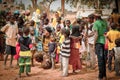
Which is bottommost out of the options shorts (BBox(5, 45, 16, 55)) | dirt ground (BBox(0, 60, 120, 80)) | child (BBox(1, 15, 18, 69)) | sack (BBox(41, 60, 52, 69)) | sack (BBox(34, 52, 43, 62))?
dirt ground (BBox(0, 60, 120, 80))

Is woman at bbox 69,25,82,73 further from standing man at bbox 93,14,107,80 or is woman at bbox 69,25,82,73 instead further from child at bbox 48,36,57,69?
standing man at bbox 93,14,107,80

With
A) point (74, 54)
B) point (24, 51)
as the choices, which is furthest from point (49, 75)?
point (24, 51)

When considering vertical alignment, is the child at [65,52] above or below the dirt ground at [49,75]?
above

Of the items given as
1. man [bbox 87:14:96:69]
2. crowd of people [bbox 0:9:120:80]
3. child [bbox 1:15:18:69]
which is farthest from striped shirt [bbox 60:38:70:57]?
child [bbox 1:15:18:69]

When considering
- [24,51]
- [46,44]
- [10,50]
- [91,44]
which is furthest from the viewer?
[46,44]

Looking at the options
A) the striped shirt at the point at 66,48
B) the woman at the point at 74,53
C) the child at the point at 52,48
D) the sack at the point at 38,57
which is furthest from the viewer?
the sack at the point at 38,57

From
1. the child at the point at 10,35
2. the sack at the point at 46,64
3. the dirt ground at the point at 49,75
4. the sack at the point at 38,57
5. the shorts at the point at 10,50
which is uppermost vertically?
the child at the point at 10,35

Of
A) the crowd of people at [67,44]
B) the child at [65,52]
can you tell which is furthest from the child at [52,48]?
the child at [65,52]

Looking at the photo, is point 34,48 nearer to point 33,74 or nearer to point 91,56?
point 33,74

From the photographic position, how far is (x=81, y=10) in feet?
79.1

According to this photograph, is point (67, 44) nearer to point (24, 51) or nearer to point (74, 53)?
point (74, 53)

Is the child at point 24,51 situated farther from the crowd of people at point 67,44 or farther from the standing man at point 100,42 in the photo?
the standing man at point 100,42

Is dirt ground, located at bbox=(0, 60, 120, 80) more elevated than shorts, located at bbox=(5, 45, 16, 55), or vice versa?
shorts, located at bbox=(5, 45, 16, 55)

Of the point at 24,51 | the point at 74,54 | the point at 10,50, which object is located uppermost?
the point at 24,51
